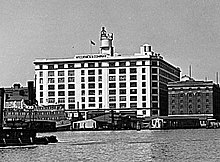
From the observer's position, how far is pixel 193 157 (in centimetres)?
7650

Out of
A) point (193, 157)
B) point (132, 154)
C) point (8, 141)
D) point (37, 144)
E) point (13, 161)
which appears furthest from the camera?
point (37, 144)

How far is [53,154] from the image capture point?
274ft

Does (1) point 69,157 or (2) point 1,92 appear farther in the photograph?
(2) point 1,92

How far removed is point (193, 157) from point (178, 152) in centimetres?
948

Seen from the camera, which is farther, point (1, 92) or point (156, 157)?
point (1, 92)

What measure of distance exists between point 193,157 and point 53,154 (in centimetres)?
1919

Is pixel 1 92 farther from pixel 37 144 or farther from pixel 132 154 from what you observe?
pixel 132 154

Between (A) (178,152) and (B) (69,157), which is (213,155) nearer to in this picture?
(A) (178,152)

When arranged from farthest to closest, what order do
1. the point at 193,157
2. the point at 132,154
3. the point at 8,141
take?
1. the point at 8,141
2. the point at 132,154
3. the point at 193,157

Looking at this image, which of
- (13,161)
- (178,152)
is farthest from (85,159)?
(178,152)

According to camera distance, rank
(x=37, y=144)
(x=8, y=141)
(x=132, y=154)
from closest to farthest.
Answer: (x=132, y=154) → (x=8, y=141) → (x=37, y=144)

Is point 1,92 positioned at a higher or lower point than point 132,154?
higher

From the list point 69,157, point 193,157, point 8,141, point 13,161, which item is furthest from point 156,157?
point 8,141

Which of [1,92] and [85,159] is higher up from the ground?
[1,92]
